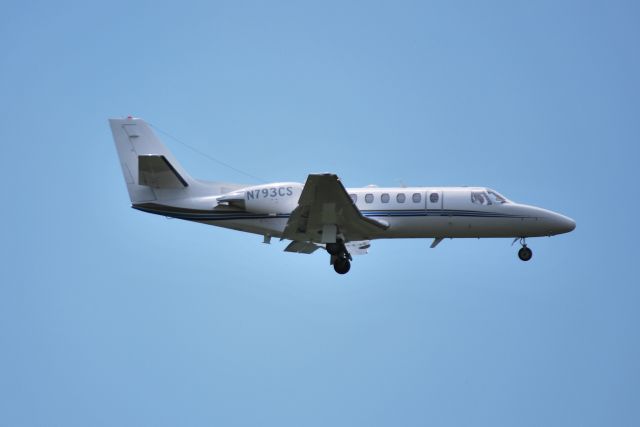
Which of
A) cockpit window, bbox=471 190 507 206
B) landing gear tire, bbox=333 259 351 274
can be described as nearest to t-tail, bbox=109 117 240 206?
landing gear tire, bbox=333 259 351 274

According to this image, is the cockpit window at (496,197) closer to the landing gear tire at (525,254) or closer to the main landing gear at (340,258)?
the landing gear tire at (525,254)

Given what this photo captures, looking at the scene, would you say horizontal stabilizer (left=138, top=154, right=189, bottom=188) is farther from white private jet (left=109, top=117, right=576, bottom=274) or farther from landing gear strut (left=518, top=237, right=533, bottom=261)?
landing gear strut (left=518, top=237, right=533, bottom=261)

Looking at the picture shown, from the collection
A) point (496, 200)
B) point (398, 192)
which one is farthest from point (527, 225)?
point (398, 192)

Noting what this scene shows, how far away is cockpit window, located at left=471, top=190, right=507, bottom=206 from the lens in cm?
2828

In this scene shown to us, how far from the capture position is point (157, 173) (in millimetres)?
28500

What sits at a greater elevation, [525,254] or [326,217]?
[326,217]

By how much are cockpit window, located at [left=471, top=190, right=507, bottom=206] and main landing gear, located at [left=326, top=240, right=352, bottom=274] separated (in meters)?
4.49

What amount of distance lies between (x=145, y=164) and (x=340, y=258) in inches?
279

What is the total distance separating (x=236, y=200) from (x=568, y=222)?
1100 cm

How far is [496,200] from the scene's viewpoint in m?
28.5

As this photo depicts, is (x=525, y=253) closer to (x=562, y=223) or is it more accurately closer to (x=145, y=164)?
(x=562, y=223)

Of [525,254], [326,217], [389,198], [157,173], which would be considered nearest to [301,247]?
[326,217]

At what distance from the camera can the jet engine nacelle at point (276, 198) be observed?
27875 millimetres

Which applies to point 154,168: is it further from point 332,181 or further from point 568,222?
point 568,222
